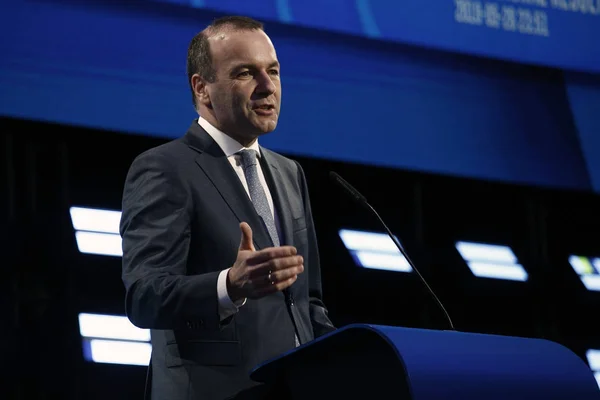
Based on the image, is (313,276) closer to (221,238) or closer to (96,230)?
(221,238)

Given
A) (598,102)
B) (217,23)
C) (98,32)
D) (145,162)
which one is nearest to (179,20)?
(98,32)

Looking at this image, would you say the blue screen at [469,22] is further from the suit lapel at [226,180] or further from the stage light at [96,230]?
the suit lapel at [226,180]

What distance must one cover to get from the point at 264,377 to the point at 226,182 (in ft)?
1.55

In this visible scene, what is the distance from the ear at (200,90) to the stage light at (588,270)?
319 centimetres

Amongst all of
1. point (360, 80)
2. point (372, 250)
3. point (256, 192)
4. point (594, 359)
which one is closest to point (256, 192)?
point (256, 192)

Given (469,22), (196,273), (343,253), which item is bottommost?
(196,273)

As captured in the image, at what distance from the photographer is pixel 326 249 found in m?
4.46

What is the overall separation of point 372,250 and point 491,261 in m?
0.66

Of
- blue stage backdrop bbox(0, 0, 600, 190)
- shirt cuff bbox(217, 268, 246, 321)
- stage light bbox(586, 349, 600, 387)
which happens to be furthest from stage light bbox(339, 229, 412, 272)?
shirt cuff bbox(217, 268, 246, 321)

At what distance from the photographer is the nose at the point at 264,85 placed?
2.20 m

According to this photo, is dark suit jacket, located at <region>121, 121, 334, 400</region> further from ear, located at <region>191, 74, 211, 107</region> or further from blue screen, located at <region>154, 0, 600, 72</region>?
blue screen, located at <region>154, 0, 600, 72</region>

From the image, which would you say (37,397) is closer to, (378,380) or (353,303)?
(353,303)

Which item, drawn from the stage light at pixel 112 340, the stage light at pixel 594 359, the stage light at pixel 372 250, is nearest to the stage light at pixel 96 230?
the stage light at pixel 112 340

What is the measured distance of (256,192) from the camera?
2.16 metres
